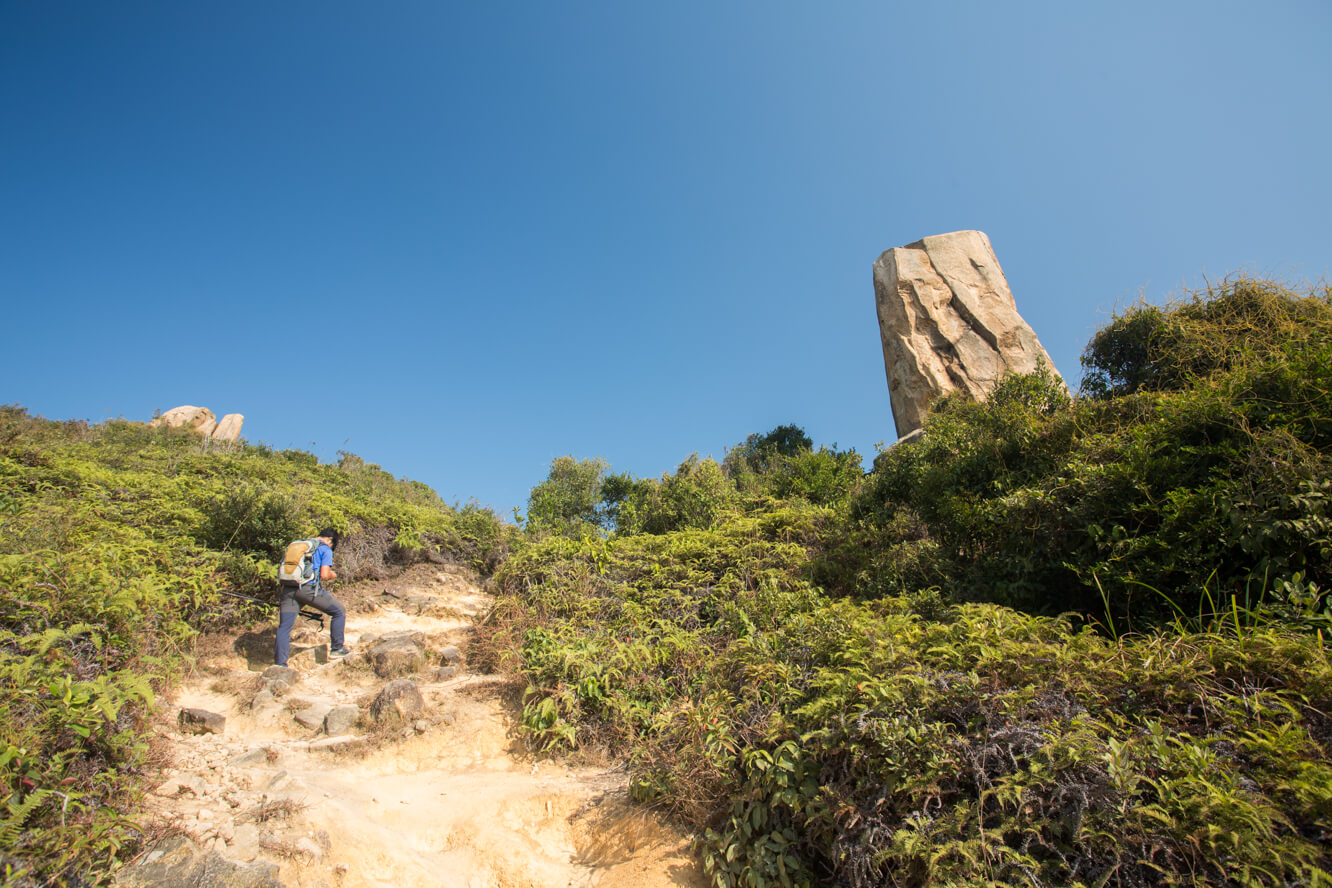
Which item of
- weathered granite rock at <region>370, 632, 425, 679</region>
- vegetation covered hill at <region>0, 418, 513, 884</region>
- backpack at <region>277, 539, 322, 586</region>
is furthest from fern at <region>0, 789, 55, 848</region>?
backpack at <region>277, 539, 322, 586</region>

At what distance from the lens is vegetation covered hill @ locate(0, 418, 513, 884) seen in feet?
9.50

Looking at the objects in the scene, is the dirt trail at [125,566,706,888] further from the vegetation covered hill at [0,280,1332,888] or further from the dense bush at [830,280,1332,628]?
the dense bush at [830,280,1332,628]

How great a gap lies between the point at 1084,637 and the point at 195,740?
6.82 m

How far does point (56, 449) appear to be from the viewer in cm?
1069

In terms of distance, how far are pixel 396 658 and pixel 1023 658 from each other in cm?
668

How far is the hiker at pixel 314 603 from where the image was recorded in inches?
267

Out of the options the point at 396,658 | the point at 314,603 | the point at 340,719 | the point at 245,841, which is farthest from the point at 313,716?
the point at 245,841

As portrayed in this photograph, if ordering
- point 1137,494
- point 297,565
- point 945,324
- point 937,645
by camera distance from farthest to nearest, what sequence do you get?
1. point 945,324
2. point 297,565
3. point 1137,494
4. point 937,645

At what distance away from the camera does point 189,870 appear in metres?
3.03

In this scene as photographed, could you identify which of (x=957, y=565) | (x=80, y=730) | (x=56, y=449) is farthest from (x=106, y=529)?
(x=957, y=565)

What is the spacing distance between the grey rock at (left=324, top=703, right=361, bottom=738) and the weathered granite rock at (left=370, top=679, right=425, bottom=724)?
170mm

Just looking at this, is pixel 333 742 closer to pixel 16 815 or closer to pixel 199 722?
pixel 199 722

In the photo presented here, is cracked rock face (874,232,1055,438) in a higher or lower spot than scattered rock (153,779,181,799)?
higher

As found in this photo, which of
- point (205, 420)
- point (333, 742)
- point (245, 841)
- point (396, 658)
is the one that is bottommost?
point (245, 841)
